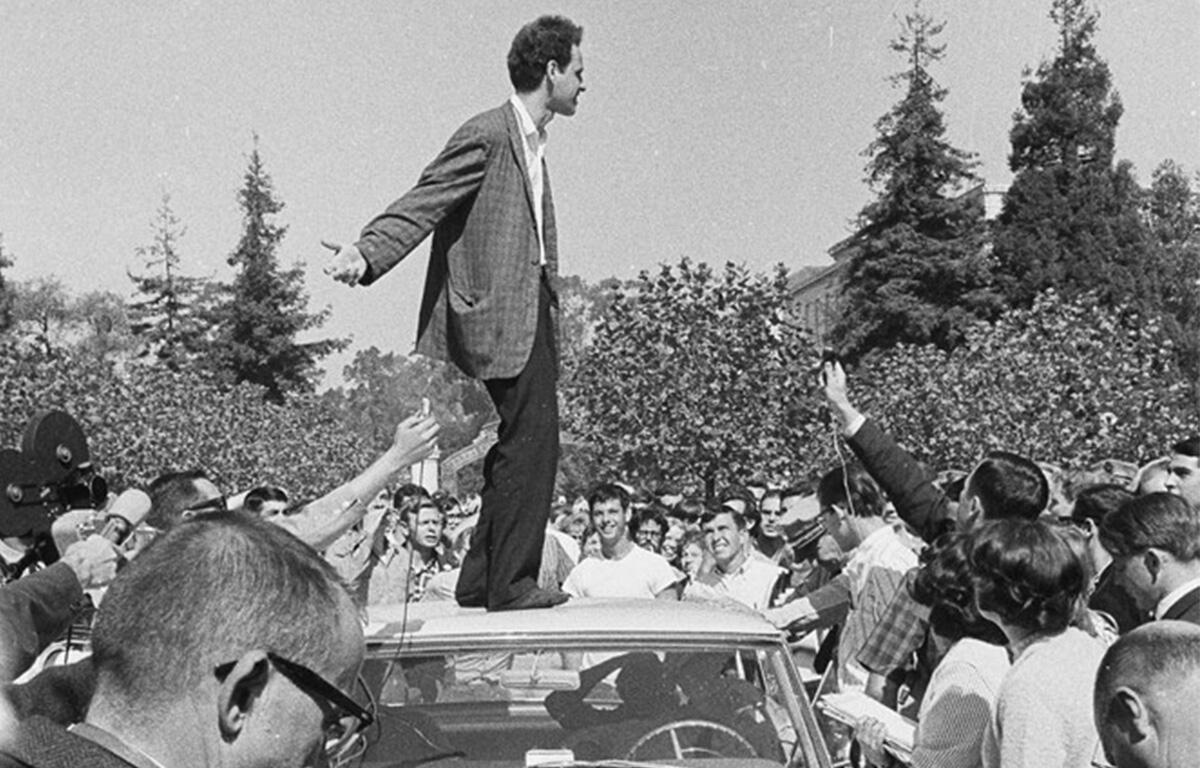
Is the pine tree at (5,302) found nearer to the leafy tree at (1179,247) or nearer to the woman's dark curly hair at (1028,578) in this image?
the leafy tree at (1179,247)

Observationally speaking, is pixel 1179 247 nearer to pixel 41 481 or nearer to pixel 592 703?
pixel 592 703

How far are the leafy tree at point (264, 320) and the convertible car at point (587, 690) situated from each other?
238 feet

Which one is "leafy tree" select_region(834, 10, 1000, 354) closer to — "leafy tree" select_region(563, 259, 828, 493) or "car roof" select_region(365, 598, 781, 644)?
"leafy tree" select_region(563, 259, 828, 493)

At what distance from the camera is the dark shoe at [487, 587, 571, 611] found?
5070mm

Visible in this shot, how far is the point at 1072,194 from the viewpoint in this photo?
60.7m

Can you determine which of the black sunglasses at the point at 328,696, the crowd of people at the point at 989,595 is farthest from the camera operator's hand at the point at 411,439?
the black sunglasses at the point at 328,696

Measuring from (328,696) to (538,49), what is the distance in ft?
12.0

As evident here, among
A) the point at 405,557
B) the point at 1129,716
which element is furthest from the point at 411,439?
the point at 405,557

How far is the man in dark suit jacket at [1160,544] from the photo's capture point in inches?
193

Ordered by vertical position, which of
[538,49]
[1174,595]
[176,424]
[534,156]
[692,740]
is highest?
[538,49]

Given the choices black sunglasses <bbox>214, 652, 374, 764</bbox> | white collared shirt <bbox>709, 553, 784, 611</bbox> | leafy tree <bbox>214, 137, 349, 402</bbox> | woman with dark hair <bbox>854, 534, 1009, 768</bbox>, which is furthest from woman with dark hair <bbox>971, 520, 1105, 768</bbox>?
leafy tree <bbox>214, 137, 349, 402</bbox>

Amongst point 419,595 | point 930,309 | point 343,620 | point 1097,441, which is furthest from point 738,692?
point 930,309

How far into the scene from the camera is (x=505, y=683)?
4.55 meters

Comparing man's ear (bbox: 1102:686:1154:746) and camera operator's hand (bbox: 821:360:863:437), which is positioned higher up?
camera operator's hand (bbox: 821:360:863:437)
